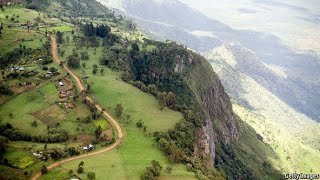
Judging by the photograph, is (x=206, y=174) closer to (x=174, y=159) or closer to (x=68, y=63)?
(x=174, y=159)

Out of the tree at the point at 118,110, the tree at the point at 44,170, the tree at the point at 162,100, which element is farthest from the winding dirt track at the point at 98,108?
the tree at the point at 162,100

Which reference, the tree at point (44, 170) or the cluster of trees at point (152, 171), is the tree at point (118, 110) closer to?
the cluster of trees at point (152, 171)

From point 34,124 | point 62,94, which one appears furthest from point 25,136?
point 62,94

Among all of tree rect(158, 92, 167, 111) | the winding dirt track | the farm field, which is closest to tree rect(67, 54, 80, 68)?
the winding dirt track

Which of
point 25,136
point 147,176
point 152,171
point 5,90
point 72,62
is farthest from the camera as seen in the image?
point 72,62

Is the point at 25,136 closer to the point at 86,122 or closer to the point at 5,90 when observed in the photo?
the point at 86,122

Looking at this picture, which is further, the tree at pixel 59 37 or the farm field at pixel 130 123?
the tree at pixel 59 37

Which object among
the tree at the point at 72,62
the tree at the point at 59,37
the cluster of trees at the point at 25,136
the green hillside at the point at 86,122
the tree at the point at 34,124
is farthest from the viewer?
the tree at the point at 59,37

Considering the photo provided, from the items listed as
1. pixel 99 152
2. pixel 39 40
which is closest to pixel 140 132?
pixel 99 152
